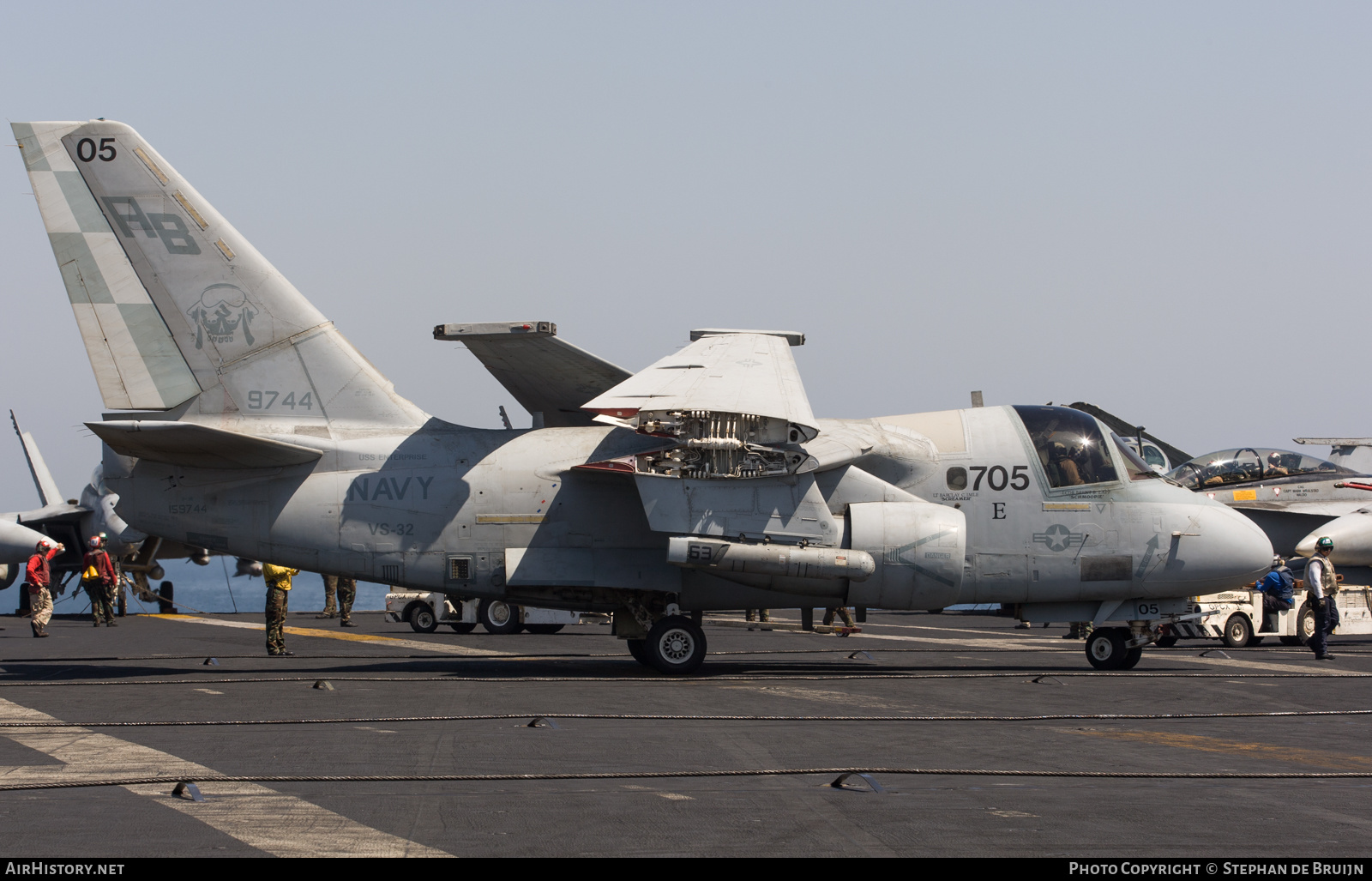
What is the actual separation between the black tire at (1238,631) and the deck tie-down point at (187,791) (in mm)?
20435

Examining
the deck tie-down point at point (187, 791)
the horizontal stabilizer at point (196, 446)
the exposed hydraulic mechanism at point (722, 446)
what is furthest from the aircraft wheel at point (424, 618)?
the deck tie-down point at point (187, 791)

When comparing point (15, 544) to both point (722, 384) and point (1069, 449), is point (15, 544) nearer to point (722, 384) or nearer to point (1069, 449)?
point (722, 384)

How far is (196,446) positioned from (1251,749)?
12286 millimetres

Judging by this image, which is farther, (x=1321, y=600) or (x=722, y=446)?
(x=1321, y=600)

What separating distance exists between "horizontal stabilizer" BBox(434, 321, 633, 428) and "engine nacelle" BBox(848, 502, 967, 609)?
396cm

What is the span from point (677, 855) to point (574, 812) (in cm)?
126

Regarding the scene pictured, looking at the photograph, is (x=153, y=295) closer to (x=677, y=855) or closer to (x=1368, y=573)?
(x=677, y=855)

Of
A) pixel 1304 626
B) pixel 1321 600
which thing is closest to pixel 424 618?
pixel 1321 600

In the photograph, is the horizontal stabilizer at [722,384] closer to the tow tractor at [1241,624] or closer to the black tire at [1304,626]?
the tow tractor at [1241,624]

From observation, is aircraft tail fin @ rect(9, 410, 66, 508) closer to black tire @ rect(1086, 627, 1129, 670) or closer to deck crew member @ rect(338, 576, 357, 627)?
deck crew member @ rect(338, 576, 357, 627)

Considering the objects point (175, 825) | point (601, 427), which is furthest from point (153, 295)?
point (175, 825)

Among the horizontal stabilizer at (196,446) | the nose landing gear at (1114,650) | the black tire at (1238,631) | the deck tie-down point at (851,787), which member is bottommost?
the black tire at (1238,631)

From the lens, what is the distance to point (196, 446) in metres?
15.2

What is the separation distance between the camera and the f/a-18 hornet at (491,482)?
15680 millimetres
